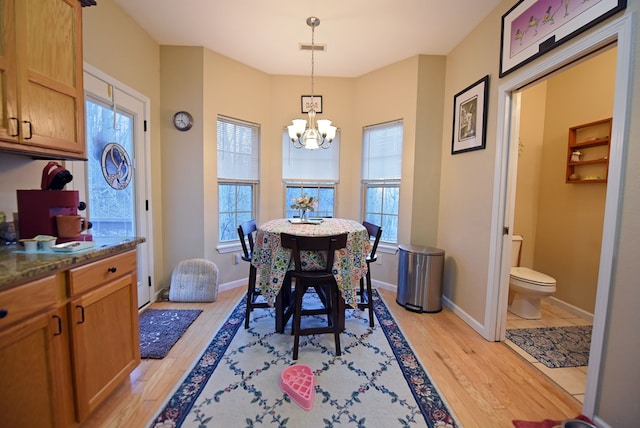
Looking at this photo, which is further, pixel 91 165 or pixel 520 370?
pixel 91 165

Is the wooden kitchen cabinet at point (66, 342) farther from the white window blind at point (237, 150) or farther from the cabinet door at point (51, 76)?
the white window blind at point (237, 150)

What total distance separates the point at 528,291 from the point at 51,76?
3.97 metres

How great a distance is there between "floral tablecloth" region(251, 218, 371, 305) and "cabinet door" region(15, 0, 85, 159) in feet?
4.42

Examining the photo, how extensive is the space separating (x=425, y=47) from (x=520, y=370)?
3.18 m

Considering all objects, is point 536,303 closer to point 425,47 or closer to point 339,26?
point 425,47

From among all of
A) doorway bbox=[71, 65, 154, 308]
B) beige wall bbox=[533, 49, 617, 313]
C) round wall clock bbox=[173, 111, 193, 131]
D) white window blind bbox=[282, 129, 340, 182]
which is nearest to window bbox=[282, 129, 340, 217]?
white window blind bbox=[282, 129, 340, 182]

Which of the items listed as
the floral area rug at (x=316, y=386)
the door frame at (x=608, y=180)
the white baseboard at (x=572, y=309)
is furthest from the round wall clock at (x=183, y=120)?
the white baseboard at (x=572, y=309)

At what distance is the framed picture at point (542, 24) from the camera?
1463 millimetres

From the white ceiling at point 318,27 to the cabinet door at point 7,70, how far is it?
4.76ft

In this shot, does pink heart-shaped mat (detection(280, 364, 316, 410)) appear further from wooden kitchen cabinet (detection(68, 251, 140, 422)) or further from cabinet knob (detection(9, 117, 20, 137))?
cabinet knob (detection(9, 117, 20, 137))

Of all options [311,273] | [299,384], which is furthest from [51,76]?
[299,384]

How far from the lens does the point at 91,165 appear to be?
2201 millimetres

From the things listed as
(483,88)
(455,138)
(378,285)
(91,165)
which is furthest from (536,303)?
(91,165)

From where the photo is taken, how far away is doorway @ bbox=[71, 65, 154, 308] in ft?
7.16
